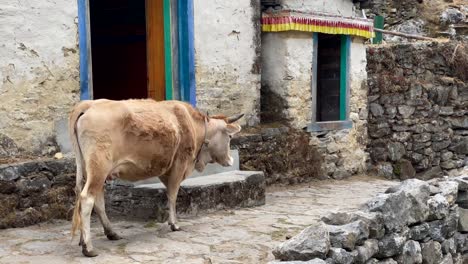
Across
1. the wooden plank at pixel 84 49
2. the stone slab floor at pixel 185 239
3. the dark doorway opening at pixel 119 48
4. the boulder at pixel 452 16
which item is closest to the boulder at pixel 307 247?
the stone slab floor at pixel 185 239

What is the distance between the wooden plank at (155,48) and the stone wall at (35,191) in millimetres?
1842

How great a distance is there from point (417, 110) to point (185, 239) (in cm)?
737

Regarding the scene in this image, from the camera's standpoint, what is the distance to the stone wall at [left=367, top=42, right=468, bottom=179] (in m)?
11.4

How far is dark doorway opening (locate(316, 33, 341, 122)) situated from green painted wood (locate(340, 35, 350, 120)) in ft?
0.33

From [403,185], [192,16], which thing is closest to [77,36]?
[192,16]

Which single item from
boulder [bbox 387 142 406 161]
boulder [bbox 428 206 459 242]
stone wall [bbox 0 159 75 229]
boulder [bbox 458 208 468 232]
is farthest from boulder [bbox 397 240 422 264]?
boulder [bbox 387 142 406 161]

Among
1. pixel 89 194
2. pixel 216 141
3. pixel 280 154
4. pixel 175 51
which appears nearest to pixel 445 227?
pixel 216 141

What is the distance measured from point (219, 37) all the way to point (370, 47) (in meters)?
4.32

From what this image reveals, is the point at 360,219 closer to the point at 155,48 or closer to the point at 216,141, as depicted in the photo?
the point at 216,141

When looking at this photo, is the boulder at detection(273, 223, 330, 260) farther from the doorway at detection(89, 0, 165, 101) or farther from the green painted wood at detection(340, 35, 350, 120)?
the green painted wood at detection(340, 35, 350, 120)

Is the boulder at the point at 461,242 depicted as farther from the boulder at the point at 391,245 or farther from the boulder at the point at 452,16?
the boulder at the point at 452,16

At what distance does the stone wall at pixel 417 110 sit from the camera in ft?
37.3

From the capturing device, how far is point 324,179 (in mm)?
9852

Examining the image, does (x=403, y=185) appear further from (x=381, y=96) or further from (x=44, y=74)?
(x=381, y=96)
